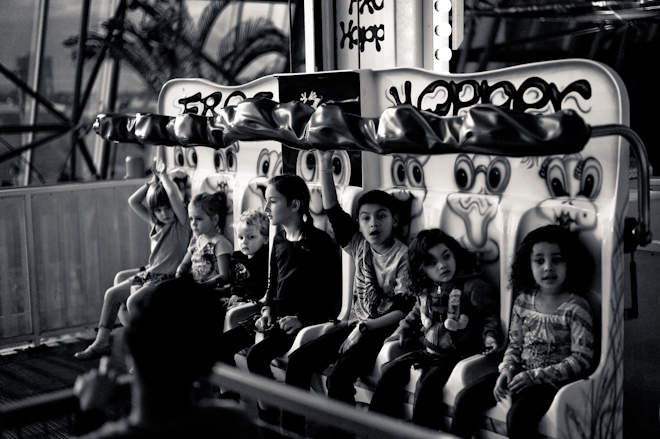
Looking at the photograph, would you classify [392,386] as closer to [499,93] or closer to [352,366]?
[352,366]

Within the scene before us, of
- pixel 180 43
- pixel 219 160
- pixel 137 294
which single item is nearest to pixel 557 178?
pixel 219 160

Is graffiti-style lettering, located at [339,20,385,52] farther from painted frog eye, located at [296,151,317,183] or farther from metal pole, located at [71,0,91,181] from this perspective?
metal pole, located at [71,0,91,181]

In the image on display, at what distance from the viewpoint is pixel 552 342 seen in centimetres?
268

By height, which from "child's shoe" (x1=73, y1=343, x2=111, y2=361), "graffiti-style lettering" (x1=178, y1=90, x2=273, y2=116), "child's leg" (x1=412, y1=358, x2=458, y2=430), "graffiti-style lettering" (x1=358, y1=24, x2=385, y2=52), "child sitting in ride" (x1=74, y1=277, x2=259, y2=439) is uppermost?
"graffiti-style lettering" (x1=358, y1=24, x2=385, y2=52)

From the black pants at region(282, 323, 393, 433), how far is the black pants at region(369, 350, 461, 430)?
0.17 m

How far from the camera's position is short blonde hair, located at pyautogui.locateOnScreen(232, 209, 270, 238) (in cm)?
394

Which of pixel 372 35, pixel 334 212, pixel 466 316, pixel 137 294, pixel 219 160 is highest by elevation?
pixel 372 35

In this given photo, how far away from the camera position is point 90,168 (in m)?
9.80

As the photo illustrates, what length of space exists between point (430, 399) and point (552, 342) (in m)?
0.45

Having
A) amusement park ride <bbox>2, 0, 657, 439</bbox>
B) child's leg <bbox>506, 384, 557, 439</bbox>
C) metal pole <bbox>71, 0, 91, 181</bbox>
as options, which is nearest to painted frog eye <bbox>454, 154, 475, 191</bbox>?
amusement park ride <bbox>2, 0, 657, 439</bbox>

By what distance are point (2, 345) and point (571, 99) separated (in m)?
3.64

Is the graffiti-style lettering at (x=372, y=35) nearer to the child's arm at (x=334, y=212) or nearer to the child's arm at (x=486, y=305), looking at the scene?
the child's arm at (x=334, y=212)

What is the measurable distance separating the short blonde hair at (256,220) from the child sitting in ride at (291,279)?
0.28 metres

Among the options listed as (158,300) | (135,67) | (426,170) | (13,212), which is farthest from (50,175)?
(158,300)
